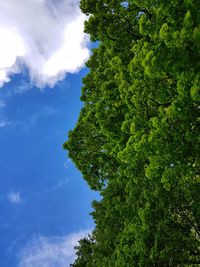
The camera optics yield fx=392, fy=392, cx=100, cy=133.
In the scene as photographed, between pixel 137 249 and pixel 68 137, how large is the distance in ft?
26.3

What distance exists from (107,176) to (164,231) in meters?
5.31

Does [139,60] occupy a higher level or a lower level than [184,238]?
higher

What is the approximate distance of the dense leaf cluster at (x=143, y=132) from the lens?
39.3 ft

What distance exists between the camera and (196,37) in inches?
435

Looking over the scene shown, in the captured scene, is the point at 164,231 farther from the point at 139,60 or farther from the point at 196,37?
the point at 196,37

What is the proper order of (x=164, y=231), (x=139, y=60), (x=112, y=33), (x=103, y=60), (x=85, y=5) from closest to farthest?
(x=139, y=60), (x=112, y=33), (x=85, y=5), (x=164, y=231), (x=103, y=60)

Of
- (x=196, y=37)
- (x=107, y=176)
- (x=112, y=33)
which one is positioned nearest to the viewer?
(x=196, y=37)

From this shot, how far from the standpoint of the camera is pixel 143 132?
525 inches

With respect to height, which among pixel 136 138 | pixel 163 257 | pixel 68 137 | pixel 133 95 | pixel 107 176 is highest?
pixel 68 137

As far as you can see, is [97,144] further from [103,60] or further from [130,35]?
[130,35]

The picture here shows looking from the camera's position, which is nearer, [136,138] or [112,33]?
[136,138]

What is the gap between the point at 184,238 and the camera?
784 inches

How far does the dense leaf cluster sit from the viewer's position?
39.3 ft

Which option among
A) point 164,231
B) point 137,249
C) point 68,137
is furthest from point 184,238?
point 68,137
